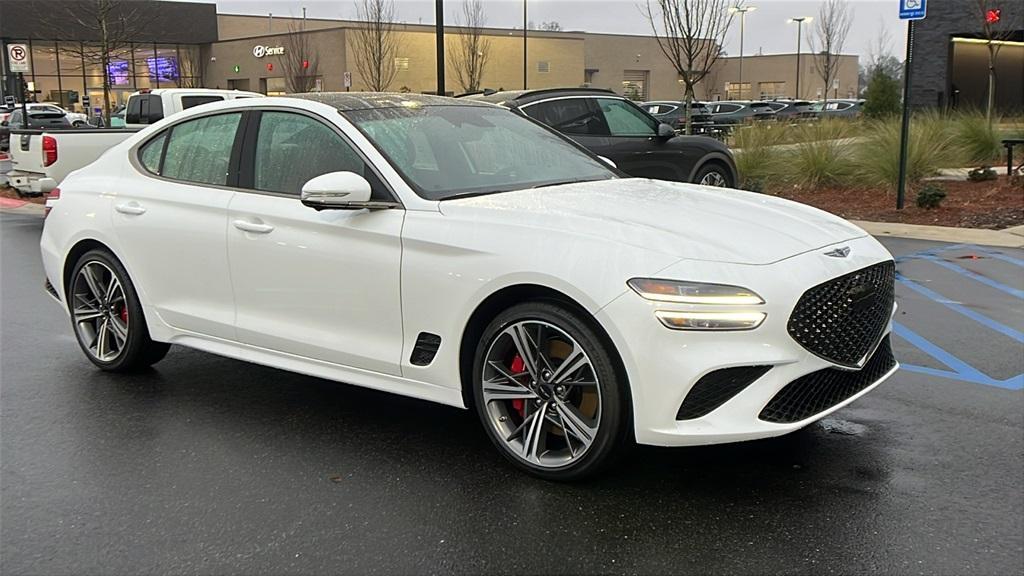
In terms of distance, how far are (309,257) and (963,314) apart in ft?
17.2

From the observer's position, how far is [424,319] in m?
4.31

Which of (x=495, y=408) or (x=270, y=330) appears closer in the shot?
(x=495, y=408)

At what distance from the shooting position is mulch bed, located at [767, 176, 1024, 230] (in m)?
12.6

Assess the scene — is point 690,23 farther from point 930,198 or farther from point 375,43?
point 375,43

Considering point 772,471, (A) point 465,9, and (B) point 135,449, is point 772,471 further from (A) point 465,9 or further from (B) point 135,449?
(A) point 465,9

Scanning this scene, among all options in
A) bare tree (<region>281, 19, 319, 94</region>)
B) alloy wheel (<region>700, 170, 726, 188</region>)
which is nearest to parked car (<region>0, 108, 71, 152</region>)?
bare tree (<region>281, 19, 319, 94</region>)

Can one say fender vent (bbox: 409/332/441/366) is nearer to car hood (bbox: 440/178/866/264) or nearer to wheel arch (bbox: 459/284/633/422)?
wheel arch (bbox: 459/284/633/422)

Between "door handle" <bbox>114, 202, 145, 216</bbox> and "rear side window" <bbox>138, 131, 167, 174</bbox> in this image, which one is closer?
"door handle" <bbox>114, 202, 145, 216</bbox>

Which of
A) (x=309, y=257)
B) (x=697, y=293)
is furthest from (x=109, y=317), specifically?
(x=697, y=293)

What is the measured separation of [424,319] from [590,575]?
148 centimetres

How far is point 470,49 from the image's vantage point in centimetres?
5575

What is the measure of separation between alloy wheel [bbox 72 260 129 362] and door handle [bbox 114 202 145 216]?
0.40 meters

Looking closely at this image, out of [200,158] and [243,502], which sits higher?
[200,158]

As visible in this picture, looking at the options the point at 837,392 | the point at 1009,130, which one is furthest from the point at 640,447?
the point at 1009,130
